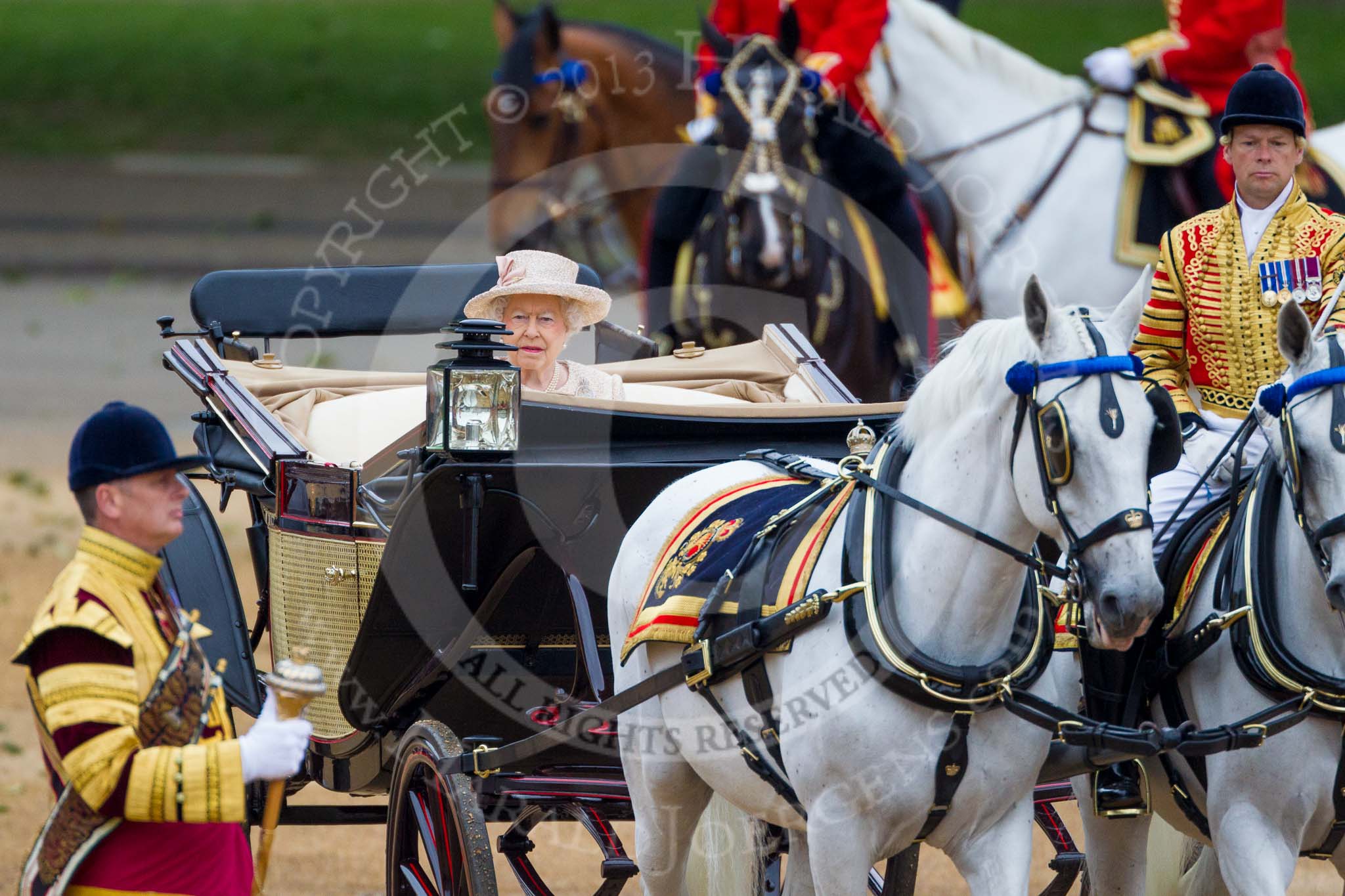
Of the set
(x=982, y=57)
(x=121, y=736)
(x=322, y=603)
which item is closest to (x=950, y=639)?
(x=121, y=736)

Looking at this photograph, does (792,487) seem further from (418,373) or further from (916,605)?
(418,373)

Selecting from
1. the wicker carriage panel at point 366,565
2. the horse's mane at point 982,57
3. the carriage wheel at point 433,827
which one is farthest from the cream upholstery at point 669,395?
the horse's mane at point 982,57

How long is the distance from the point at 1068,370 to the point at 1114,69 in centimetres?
467

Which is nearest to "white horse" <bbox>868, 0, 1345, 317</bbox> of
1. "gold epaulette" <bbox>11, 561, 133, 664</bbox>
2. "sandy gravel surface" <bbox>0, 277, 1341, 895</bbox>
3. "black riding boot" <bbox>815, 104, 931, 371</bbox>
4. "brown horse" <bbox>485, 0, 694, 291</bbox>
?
"black riding boot" <bbox>815, 104, 931, 371</bbox>

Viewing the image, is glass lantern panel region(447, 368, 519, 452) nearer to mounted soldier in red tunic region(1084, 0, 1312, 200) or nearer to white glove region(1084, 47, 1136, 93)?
mounted soldier in red tunic region(1084, 0, 1312, 200)

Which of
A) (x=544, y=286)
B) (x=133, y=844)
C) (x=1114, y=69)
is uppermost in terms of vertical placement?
(x=1114, y=69)

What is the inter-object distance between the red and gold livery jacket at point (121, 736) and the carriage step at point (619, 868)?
1.16 m

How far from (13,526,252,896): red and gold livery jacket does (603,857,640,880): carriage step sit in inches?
45.6

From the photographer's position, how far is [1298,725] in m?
2.83

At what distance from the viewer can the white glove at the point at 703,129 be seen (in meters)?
6.04

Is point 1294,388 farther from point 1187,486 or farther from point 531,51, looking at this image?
point 531,51

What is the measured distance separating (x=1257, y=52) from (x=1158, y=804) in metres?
4.36

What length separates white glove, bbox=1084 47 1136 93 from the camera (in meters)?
6.89

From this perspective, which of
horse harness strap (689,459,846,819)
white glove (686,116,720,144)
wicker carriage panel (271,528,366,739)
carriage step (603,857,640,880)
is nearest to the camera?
horse harness strap (689,459,846,819)
